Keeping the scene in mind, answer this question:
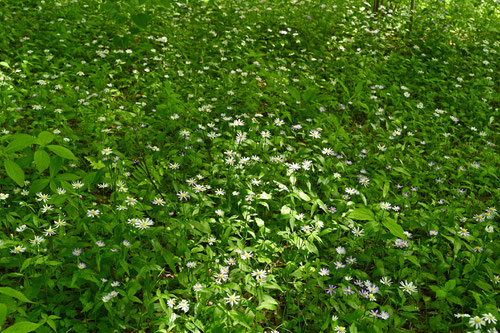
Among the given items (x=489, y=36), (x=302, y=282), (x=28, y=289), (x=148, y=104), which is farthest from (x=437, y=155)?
(x=489, y=36)

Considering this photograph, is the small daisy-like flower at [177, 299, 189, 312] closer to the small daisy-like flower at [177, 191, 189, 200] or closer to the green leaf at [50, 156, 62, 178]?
the small daisy-like flower at [177, 191, 189, 200]

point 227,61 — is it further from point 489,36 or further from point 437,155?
point 489,36

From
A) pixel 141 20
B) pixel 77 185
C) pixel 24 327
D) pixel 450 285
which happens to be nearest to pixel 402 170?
pixel 450 285

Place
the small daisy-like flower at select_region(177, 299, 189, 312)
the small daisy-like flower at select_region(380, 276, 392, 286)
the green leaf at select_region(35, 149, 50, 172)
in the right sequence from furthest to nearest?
the small daisy-like flower at select_region(380, 276, 392, 286), the small daisy-like flower at select_region(177, 299, 189, 312), the green leaf at select_region(35, 149, 50, 172)

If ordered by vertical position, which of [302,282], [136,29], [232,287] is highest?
[136,29]

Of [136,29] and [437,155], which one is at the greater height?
[136,29]

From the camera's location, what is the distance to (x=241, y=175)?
328cm

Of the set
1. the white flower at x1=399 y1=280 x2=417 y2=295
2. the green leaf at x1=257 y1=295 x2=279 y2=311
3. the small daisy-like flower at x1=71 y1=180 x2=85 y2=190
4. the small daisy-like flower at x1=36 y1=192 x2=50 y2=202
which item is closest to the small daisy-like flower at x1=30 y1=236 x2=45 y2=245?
the small daisy-like flower at x1=36 y1=192 x2=50 y2=202

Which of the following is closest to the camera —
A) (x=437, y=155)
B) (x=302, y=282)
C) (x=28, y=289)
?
(x=28, y=289)

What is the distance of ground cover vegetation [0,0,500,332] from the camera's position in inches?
92.0

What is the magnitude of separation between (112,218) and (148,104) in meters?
1.97

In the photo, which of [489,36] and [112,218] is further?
[489,36]

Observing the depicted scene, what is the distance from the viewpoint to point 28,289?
7.36 ft

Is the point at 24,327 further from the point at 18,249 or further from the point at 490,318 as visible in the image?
the point at 490,318
